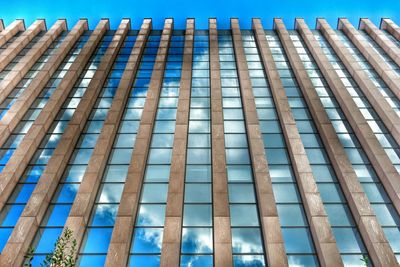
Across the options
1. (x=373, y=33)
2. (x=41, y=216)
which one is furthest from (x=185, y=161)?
(x=373, y=33)

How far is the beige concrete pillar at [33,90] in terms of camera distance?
99.6 feet

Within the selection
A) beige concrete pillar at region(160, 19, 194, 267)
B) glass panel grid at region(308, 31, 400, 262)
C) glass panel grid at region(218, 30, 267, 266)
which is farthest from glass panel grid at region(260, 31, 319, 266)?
beige concrete pillar at region(160, 19, 194, 267)

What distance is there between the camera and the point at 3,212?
24.1m

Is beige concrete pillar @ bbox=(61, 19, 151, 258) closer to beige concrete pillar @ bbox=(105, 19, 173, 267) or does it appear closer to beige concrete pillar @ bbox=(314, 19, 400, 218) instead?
beige concrete pillar @ bbox=(105, 19, 173, 267)

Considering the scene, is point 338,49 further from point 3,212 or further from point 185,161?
point 3,212

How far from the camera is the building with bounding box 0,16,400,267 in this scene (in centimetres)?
2245

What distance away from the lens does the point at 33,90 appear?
3450 cm

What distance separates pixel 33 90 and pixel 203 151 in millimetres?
15947

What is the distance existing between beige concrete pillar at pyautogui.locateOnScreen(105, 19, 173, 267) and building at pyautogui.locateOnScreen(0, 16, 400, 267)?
0.08m

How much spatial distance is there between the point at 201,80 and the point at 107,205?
16.5 meters

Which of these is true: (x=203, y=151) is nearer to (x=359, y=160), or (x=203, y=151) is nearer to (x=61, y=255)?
(x=359, y=160)

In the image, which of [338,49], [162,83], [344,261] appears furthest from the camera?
[338,49]

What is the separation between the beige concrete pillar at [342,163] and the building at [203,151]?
4.9 inches

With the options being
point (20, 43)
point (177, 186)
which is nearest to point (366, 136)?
point (177, 186)
